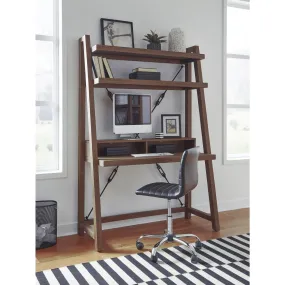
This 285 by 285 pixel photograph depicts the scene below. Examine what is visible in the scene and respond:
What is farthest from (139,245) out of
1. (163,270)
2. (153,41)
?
(153,41)

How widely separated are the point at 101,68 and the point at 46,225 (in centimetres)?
142

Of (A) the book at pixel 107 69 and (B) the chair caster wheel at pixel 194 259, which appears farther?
(A) the book at pixel 107 69

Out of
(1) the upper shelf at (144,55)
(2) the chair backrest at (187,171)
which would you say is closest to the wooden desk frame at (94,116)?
(1) the upper shelf at (144,55)

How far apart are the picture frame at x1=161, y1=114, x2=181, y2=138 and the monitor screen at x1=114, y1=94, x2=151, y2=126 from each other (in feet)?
0.90

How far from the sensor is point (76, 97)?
3.37 meters

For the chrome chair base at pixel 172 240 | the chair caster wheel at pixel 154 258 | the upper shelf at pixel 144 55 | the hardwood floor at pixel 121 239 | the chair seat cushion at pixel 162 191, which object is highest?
the upper shelf at pixel 144 55

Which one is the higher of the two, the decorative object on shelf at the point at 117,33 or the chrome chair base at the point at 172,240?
the decorative object on shelf at the point at 117,33

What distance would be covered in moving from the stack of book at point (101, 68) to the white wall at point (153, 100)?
0.26 m

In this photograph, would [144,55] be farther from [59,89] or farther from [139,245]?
[139,245]

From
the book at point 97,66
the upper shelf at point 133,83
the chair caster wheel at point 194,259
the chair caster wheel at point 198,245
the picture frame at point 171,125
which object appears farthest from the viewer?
the picture frame at point 171,125

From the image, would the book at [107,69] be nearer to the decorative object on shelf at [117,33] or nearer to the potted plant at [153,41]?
the decorative object on shelf at [117,33]

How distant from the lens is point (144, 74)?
11.1ft

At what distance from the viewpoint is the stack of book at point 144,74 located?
336cm
